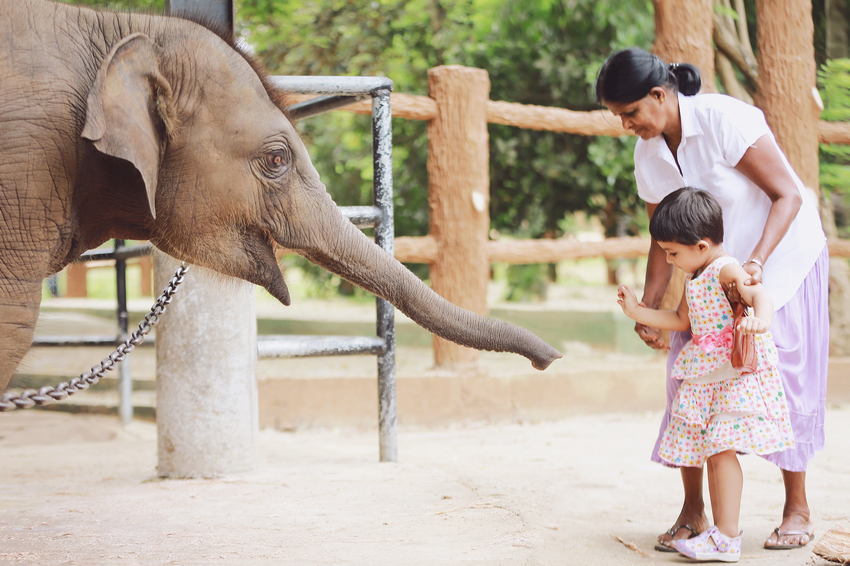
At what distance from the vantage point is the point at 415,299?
2.02 m

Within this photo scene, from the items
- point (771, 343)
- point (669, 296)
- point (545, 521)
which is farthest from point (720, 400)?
point (669, 296)

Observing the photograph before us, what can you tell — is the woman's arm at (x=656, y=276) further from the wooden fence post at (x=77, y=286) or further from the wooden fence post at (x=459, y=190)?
the wooden fence post at (x=77, y=286)

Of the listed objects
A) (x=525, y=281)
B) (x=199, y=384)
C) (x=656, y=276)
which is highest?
(x=656, y=276)

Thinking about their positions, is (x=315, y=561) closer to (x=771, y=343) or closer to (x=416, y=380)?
(x=771, y=343)

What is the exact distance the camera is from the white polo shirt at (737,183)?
7.99 feet

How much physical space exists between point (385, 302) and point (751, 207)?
4.52 ft

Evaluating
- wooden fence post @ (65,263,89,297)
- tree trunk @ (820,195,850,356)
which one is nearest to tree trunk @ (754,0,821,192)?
tree trunk @ (820,195,850,356)

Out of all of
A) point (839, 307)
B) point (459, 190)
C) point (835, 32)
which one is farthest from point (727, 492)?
point (835, 32)

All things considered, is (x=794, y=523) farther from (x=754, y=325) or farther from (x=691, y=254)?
(x=691, y=254)

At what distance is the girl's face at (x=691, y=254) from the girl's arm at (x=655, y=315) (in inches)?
4.7

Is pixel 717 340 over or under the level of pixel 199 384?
over

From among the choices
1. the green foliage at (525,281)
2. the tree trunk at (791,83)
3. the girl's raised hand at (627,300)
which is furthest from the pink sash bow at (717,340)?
the green foliage at (525,281)

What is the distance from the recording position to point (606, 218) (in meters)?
8.86

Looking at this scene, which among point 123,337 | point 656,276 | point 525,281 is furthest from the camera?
point 525,281
